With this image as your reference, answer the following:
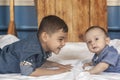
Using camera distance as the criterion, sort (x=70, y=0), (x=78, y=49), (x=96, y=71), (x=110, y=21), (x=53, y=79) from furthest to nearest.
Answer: (x=110, y=21) < (x=70, y=0) < (x=78, y=49) < (x=96, y=71) < (x=53, y=79)

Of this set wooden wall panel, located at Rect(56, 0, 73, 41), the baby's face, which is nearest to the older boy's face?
the baby's face

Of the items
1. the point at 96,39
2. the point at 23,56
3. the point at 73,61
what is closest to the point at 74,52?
the point at 73,61

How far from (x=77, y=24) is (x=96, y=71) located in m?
0.97

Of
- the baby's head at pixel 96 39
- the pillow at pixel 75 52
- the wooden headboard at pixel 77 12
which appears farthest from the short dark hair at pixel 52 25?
the wooden headboard at pixel 77 12

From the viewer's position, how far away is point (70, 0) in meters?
2.32

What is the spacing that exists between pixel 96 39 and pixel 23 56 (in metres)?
0.34

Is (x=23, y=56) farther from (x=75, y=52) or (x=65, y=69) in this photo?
(x=75, y=52)

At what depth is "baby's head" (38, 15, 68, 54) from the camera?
4.80 feet

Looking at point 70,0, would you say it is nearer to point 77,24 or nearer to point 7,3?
point 77,24

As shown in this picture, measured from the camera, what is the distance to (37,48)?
1.42 meters

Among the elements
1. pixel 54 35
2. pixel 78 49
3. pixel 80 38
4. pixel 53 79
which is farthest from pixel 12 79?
pixel 80 38

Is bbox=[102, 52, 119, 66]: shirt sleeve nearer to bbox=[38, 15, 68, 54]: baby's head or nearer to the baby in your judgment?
the baby

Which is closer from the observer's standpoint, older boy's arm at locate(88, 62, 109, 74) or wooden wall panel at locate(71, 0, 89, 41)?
older boy's arm at locate(88, 62, 109, 74)

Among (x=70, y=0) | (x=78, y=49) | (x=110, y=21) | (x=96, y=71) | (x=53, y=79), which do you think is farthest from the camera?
(x=110, y=21)
